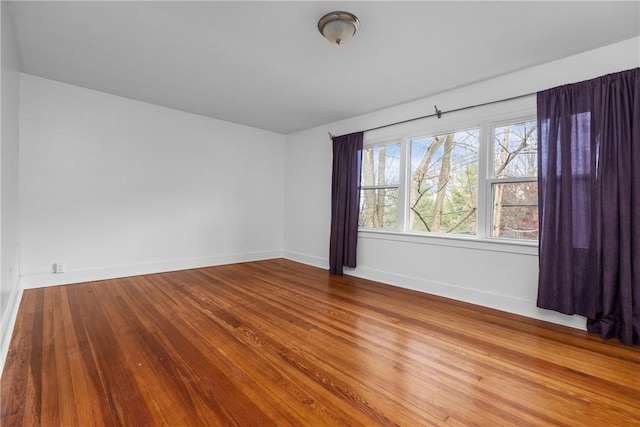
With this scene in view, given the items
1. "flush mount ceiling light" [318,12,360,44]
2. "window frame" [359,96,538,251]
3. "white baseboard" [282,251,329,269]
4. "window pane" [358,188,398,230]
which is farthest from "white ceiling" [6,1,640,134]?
"white baseboard" [282,251,329,269]

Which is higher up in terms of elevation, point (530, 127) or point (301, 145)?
point (301, 145)

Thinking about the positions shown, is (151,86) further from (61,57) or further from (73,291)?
(73,291)

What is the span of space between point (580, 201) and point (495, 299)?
123 cm

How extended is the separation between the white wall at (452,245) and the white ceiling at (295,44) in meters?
0.15

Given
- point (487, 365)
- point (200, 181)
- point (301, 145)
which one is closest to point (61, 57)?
point (200, 181)

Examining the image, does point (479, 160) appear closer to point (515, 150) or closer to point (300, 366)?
point (515, 150)

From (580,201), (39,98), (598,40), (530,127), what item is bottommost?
(580,201)

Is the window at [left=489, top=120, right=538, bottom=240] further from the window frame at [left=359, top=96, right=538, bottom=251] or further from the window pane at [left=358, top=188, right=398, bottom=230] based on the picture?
the window pane at [left=358, top=188, right=398, bottom=230]

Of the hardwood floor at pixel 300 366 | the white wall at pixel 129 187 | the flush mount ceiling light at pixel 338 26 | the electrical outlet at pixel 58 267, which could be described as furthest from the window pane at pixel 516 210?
the electrical outlet at pixel 58 267

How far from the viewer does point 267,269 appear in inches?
Answer: 188

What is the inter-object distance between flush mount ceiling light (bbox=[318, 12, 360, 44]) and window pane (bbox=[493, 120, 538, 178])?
2008 mm

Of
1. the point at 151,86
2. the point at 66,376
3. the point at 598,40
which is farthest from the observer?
the point at 151,86

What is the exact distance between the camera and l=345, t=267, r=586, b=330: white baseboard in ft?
8.81

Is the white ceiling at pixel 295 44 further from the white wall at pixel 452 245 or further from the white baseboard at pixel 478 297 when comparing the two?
the white baseboard at pixel 478 297
